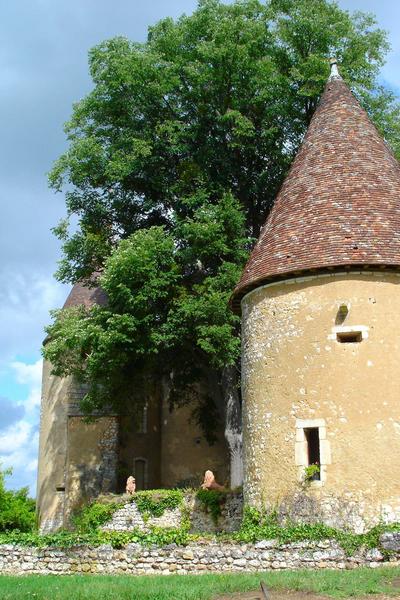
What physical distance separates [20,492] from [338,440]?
27.1 meters

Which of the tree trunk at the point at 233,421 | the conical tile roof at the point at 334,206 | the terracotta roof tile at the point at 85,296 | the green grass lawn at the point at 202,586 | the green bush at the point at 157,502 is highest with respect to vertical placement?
the terracotta roof tile at the point at 85,296

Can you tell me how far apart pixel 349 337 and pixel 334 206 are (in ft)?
10.1

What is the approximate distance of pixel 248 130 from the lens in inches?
920

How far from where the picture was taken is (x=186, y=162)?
24.2 meters

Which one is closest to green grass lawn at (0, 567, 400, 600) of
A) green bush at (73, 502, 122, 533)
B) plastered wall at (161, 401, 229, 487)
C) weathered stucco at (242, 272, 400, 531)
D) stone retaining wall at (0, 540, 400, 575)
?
stone retaining wall at (0, 540, 400, 575)

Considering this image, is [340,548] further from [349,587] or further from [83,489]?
[83,489]

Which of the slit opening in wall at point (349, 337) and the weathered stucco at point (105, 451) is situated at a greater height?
the slit opening in wall at point (349, 337)

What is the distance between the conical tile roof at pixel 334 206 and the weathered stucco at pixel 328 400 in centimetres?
46

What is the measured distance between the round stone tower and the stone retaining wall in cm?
69

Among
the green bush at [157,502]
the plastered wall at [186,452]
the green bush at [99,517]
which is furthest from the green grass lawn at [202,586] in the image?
the plastered wall at [186,452]

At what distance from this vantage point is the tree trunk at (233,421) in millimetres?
21719

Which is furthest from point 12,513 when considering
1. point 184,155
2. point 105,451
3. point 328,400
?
point 328,400

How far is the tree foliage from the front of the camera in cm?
2183

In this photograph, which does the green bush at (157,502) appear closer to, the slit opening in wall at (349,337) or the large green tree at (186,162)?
the large green tree at (186,162)
